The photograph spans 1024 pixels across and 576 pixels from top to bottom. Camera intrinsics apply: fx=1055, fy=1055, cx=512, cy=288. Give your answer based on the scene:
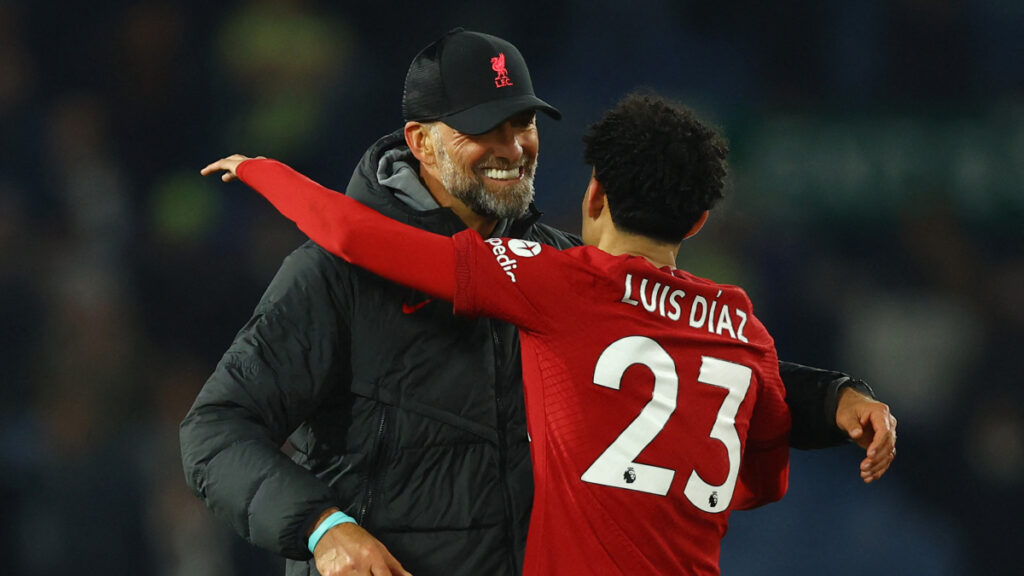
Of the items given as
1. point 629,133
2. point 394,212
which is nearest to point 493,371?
point 394,212

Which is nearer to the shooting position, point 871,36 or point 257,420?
point 257,420

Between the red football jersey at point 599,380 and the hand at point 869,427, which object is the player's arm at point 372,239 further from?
the hand at point 869,427

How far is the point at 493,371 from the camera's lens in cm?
148

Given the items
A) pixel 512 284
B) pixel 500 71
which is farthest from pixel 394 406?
pixel 500 71

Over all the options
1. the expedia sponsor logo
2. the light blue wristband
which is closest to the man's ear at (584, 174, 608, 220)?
the expedia sponsor logo

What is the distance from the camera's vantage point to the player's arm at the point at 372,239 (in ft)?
4.20

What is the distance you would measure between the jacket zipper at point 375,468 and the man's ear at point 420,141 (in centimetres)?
42

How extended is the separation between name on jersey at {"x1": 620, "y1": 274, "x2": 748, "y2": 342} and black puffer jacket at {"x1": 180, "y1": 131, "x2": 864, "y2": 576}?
8.0 inches

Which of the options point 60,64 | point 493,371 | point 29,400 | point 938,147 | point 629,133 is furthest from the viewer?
point 938,147

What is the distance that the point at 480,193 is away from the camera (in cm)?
154

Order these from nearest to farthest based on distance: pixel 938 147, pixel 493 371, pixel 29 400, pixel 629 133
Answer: pixel 629 133
pixel 493 371
pixel 29 400
pixel 938 147

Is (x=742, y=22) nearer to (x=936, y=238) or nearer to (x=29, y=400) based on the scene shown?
(x=936, y=238)

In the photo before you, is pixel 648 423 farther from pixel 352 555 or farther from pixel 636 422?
pixel 352 555

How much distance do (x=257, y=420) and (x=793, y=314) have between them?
259 cm
